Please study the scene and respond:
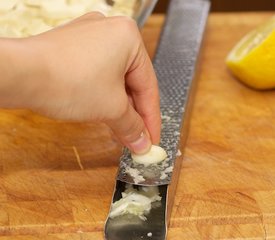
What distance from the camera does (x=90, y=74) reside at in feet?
2.69

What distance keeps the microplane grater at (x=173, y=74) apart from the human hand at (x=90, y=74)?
1.6 inches

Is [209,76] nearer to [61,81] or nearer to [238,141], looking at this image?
[238,141]

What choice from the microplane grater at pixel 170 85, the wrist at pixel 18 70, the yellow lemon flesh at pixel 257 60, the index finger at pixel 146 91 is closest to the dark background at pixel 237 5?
the microplane grater at pixel 170 85

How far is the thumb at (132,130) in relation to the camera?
2.87ft

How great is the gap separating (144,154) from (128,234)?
6.0 inches

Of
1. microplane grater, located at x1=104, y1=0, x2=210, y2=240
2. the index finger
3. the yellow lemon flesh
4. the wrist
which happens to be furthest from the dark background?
the wrist

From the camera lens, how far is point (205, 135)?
1.09m

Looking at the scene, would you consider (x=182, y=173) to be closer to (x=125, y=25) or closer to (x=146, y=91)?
(x=146, y=91)

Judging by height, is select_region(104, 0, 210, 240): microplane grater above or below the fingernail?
below

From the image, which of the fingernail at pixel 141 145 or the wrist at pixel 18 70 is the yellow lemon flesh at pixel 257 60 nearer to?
the fingernail at pixel 141 145

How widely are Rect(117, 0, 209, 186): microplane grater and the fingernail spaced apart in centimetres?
2

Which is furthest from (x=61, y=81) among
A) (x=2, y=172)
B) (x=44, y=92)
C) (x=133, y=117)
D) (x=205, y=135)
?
(x=205, y=135)

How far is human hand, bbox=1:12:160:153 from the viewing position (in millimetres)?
793

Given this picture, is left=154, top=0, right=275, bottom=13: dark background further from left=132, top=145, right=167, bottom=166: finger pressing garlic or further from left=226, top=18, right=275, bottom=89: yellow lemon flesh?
left=132, top=145, right=167, bottom=166: finger pressing garlic
